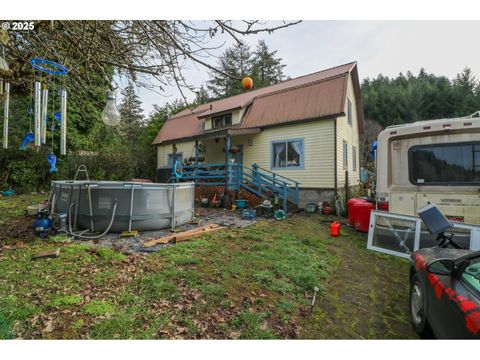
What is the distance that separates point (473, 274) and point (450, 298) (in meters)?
0.29

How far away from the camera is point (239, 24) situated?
111 inches

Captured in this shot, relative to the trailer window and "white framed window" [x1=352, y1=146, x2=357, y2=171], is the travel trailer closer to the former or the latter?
the trailer window

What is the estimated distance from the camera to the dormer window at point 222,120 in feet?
48.3

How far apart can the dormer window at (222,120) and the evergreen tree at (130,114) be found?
4769 millimetres

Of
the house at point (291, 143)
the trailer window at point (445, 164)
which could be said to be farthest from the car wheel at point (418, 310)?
the house at point (291, 143)

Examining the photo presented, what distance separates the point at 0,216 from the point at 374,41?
36.1ft

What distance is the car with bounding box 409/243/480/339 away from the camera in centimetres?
175

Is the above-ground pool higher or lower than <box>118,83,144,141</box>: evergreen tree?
lower

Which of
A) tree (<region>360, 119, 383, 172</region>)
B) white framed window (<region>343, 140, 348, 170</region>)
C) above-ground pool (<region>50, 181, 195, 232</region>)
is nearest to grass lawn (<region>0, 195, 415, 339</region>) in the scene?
above-ground pool (<region>50, 181, 195, 232</region>)

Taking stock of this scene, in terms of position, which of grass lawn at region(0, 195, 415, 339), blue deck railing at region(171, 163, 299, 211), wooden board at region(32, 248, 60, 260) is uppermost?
blue deck railing at region(171, 163, 299, 211)

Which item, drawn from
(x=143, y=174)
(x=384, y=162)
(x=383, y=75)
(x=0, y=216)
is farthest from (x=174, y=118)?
(x=383, y=75)

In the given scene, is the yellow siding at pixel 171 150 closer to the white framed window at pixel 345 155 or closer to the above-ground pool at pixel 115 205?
the white framed window at pixel 345 155

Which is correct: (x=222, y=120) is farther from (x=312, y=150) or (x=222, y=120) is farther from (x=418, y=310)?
(x=418, y=310)

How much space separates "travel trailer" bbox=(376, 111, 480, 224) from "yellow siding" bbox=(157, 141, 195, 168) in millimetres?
12960
